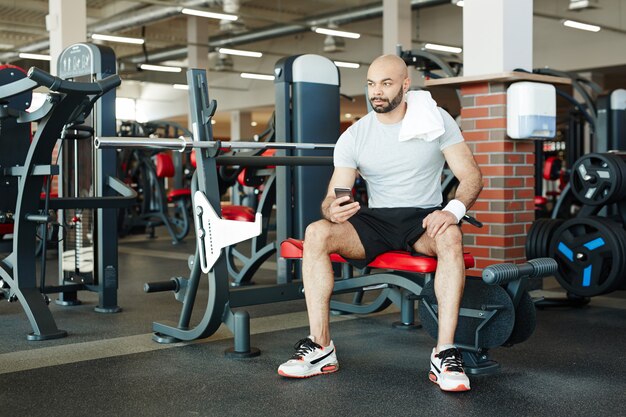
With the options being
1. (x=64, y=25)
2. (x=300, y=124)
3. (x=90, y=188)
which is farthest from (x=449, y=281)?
(x=64, y=25)

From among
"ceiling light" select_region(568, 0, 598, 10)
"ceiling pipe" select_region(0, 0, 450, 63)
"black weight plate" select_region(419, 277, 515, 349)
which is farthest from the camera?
"ceiling pipe" select_region(0, 0, 450, 63)

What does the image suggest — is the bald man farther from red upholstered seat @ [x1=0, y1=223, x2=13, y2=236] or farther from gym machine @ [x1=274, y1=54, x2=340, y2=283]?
red upholstered seat @ [x1=0, y1=223, x2=13, y2=236]

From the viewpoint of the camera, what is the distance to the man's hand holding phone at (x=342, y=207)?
2.54 meters

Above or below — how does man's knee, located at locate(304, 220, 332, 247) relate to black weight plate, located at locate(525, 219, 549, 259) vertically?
above

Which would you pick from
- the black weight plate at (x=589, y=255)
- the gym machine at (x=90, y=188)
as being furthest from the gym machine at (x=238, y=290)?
the black weight plate at (x=589, y=255)

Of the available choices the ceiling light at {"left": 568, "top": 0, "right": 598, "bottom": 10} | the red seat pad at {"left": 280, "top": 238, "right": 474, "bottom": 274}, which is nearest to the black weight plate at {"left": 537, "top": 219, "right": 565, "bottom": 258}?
the red seat pad at {"left": 280, "top": 238, "right": 474, "bottom": 274}

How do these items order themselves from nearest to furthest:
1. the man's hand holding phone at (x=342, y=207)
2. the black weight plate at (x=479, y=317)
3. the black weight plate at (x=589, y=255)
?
the black weight plate at (x=479, y=317) → the man's hand holding phone at (x=342, y=207) → the black weight plate at (x=589, y=255)

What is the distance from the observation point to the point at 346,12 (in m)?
12.5

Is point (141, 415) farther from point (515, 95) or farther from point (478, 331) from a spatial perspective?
point (515, 95)

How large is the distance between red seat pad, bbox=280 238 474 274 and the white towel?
40 centimetres

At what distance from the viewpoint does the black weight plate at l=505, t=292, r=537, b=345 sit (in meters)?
2.47

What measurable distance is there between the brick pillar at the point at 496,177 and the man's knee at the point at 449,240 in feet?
5.54

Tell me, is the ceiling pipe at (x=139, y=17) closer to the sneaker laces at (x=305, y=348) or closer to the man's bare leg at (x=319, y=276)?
the man's bare leg at (x=319, y=276)

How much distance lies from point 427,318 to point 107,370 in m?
1.10
